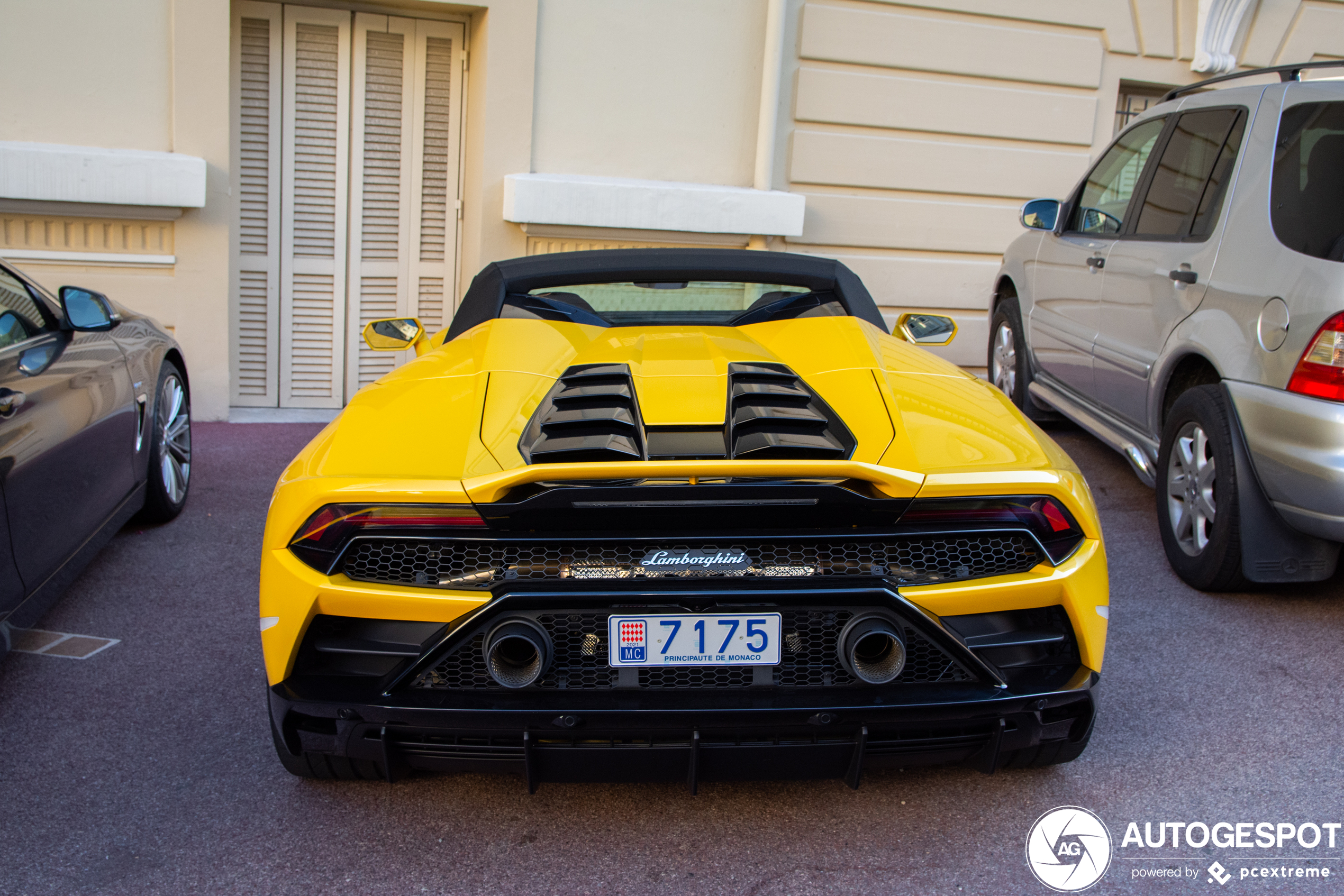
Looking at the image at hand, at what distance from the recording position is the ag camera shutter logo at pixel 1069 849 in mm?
2426

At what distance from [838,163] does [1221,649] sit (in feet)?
17.0

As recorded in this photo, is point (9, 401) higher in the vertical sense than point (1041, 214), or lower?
lower

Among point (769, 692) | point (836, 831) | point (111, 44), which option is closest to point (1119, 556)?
point (836, 831)

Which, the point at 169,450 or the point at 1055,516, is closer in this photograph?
the point at 1055,516

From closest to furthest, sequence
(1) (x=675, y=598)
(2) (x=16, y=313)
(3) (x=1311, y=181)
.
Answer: (1) (x=675, y=598), (2) (x=16, y=313), (3) (x=1311, y=181)

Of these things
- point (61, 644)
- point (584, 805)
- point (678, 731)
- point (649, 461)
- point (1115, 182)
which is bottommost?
point (61, 644)

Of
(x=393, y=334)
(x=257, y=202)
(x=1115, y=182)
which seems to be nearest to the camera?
(x=393, y=334)

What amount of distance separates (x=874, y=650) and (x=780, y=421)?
535mm

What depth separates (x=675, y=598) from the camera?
2184 millimetres

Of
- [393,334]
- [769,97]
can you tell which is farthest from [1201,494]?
[769,97]

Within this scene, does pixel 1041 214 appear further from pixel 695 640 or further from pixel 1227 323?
pixel 695 640

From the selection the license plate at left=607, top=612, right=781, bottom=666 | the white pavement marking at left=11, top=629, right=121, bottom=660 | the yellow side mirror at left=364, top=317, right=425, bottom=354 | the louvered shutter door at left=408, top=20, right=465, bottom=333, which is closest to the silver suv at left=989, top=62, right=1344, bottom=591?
the license plate at left=607, top=612, right=781, bottom=666

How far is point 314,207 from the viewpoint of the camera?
23.4 ft

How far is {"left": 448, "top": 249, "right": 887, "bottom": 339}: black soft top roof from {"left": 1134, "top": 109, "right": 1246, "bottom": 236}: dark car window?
186cm
